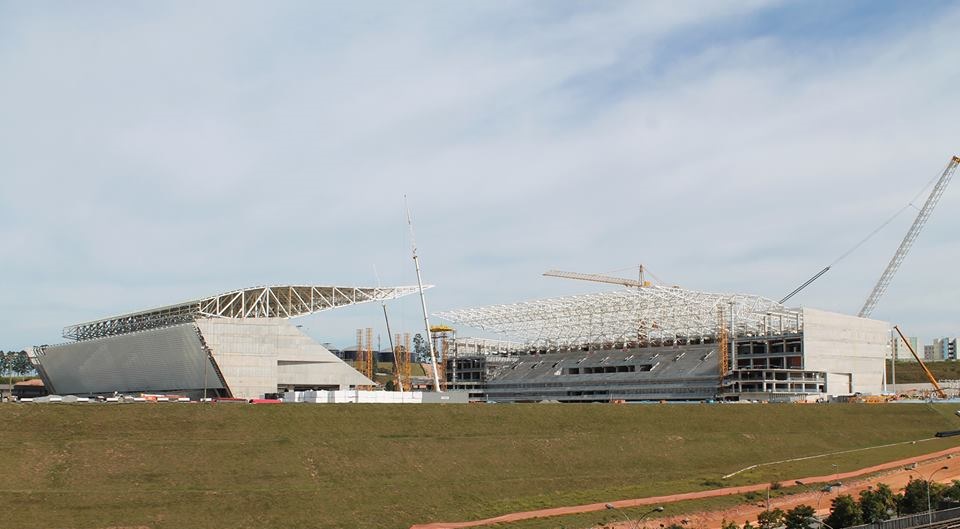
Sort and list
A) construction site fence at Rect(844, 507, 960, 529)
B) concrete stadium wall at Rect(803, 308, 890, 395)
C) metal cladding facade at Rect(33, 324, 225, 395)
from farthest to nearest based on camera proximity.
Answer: concrete stadium wall at Rect(803, 308, 890, 395) < metal cladding facade at Rect(33, 324, 225, 395) < construction site fence at Rect(844, 507, 960, 529)

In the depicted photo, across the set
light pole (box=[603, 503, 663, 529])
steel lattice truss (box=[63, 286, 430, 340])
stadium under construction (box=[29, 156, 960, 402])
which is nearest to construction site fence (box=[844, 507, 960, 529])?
light pole (box=[603, 503, 663, 529])

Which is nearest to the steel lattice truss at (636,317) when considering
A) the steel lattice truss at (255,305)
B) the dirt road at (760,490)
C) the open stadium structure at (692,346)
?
the open stadium structure at (692,346)

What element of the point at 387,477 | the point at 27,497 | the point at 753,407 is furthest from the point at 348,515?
the point at 753,407

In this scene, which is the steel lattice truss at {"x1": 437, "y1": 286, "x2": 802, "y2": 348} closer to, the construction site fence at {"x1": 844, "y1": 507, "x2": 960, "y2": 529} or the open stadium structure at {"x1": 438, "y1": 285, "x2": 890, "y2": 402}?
the open stadium structure at {"x1": 438, "y1": 285, "x2": 890, "y2": 402}

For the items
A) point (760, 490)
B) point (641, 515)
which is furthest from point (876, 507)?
point (760, 490)

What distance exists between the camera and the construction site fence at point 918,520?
56.4 meters

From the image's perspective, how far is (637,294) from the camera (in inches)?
6284

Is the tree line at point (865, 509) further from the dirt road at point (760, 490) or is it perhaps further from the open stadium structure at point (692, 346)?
the open stadium structure at point (692, 346)

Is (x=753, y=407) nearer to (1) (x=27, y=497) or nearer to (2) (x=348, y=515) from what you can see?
(2) (x=348, y=515)

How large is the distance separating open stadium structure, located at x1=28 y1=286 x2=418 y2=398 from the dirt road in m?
69.8

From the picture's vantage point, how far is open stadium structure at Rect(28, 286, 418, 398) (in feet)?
423

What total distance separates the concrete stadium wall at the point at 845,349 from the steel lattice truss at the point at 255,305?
234ft

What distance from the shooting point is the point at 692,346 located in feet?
547

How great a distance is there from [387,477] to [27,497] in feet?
87.1
